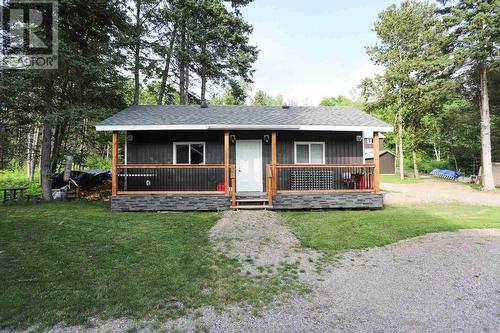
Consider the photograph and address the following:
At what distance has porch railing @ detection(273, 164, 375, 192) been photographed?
9.77 m

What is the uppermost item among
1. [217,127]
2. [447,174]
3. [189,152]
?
[217,127]


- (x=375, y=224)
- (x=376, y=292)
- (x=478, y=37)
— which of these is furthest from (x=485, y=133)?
(x=376, y=292)

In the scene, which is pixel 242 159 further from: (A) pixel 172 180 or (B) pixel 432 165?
(B) pixel 432 165

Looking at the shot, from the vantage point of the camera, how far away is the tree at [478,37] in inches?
539

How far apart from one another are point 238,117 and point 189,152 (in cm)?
231

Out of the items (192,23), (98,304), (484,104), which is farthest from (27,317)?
(484,104)

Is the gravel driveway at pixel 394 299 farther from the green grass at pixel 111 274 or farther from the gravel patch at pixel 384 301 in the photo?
the green grass at pixel 111 274

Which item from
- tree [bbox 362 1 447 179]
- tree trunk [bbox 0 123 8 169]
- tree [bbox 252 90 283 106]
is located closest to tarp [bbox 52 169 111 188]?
tree trunk [bbox 0 123 8 169]

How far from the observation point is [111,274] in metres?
4.17

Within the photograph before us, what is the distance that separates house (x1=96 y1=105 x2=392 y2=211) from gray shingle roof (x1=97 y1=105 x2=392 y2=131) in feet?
0.11

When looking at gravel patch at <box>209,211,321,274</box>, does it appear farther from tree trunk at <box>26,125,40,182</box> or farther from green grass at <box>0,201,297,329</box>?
tree trunk at <box>26,125,40,182</box>

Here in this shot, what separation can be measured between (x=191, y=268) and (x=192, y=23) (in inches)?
641

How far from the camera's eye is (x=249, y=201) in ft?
30.7

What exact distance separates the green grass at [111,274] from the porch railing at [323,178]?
4.32 m
